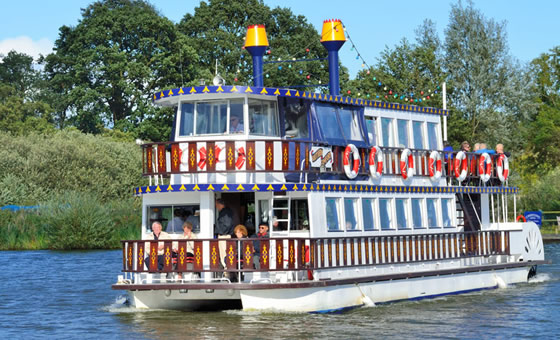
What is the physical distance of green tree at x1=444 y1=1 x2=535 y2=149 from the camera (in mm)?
54438

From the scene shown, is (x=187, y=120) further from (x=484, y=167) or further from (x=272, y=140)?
(x=484, y=167)

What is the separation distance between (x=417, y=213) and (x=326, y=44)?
5161mm

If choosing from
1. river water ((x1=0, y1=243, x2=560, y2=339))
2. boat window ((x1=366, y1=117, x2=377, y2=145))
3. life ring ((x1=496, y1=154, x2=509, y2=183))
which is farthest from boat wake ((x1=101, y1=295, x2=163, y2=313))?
life ring ((x1=496, y1=154, x2=509, y2=183))

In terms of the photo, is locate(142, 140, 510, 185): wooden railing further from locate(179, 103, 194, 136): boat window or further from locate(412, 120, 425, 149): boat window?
locate(412, 120, 425, 149): boat window

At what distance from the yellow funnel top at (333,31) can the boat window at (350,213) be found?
18.9ft

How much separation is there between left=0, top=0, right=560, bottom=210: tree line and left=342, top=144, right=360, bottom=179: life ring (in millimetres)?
31471

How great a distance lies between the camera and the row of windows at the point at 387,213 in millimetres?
22016

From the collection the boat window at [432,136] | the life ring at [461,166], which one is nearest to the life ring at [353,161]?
the boat window at [432,136]

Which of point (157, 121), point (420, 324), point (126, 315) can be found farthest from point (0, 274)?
point (157, 121)

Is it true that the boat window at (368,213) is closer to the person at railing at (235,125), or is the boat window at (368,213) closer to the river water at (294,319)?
the river water at (294,319)

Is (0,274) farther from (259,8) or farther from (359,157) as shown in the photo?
(259,8)

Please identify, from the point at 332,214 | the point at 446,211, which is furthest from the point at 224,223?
the point at 446,211

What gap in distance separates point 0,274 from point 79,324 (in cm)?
1494

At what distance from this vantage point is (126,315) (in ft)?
71.3
